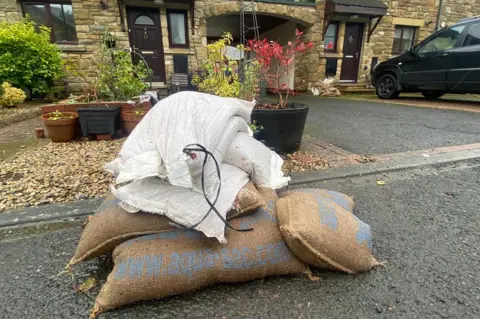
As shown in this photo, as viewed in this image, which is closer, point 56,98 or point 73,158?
point 73,158

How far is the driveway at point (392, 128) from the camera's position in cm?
331

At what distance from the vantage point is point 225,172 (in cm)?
131

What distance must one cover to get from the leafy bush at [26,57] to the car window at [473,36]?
30.1ft

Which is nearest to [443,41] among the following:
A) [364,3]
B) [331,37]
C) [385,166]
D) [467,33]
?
[467,33]

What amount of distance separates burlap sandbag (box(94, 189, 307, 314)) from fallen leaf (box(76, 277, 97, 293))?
185 mm

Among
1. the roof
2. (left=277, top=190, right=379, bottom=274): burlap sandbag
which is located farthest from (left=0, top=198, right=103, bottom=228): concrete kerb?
the roof

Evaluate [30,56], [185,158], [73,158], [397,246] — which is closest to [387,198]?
[397,246]

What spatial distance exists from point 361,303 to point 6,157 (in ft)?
11.7

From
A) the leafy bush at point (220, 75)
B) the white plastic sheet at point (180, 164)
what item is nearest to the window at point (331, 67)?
the leafy bush at point (220, 75)

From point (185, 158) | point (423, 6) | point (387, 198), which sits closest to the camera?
point (185, 158)

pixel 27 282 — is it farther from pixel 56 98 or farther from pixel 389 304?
pixel 56 98

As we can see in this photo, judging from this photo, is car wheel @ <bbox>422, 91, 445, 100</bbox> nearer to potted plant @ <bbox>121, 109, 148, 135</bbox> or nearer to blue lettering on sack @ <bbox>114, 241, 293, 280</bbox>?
potted plant @ <bbox>121, 109, 148, 135</bbox>

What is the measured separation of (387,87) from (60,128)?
7.92 meters

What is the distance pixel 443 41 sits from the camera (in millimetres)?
6203
